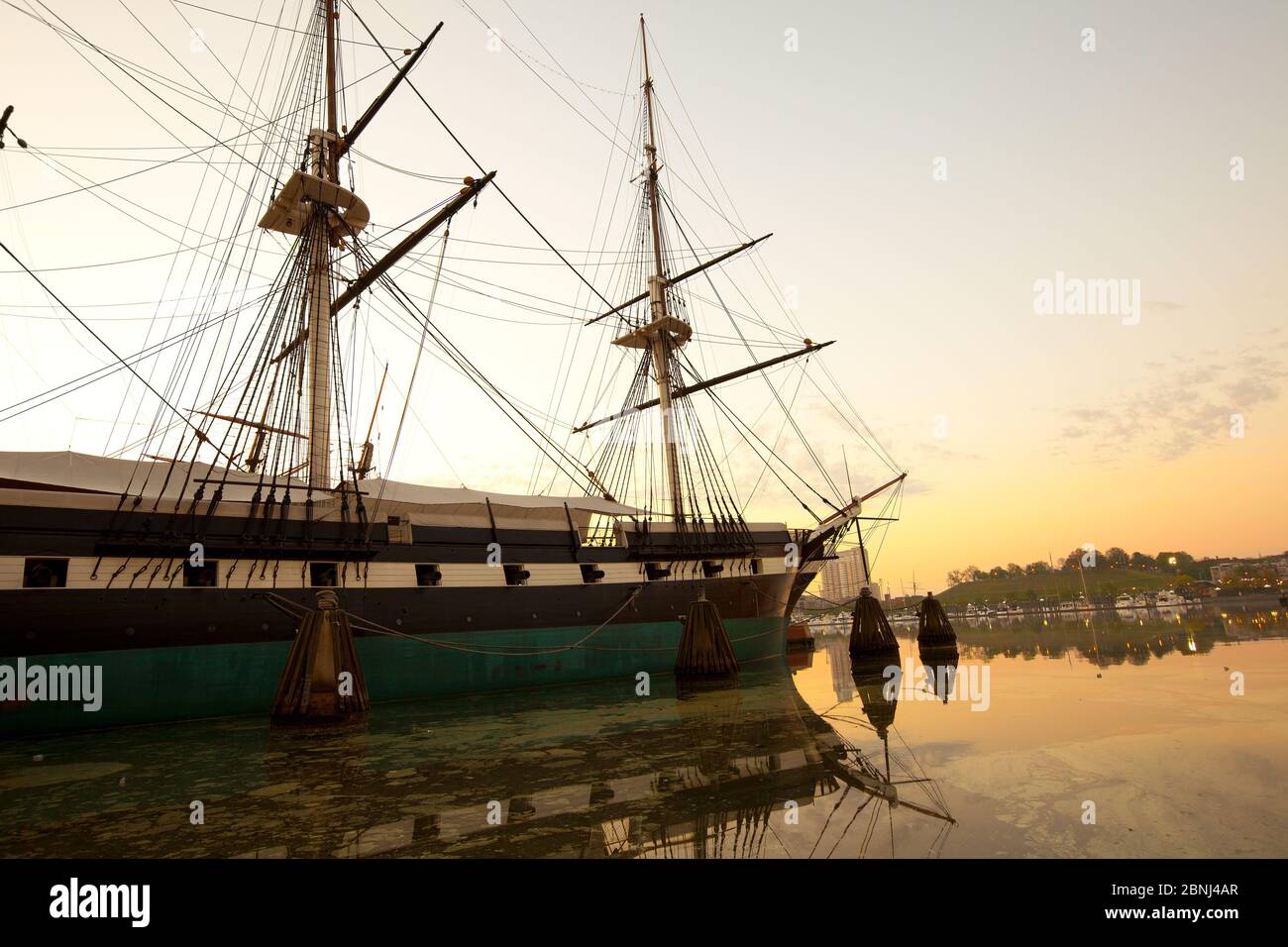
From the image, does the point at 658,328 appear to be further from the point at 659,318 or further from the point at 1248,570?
the point at 1248,570

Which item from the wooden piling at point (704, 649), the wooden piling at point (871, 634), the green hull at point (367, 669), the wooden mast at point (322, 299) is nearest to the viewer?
the green hull at point (367, 669)

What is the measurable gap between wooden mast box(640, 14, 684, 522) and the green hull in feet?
23.4

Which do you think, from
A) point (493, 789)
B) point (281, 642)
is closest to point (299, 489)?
point (281, 642)

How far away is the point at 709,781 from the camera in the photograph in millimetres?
6086

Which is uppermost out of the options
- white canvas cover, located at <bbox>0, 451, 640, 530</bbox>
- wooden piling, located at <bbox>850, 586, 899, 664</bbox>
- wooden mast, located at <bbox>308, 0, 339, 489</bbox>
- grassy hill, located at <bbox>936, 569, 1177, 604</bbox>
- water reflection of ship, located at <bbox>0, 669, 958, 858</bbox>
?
wooden mast, located at <bbox>308, 0, 339, 489</bbox>

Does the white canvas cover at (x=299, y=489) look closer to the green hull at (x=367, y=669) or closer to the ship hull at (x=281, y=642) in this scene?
the ship hull at (x=281, y=642)

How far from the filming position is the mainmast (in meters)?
25.8

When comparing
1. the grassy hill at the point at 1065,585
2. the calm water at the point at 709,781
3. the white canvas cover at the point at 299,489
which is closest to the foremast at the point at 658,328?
the white canvas cover at the point at 299,489

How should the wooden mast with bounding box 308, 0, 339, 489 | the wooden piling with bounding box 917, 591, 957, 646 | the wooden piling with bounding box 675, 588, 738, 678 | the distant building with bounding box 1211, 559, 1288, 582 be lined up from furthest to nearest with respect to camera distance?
the distant building with bounding box 1211, 559, 1288, 582, the wooden piling with bounding box 917, 591, 957, 646, the wooden mast with bounding box 308, 0, 339, 489, the wooden piling with bounding box 675, 588, 738, 678

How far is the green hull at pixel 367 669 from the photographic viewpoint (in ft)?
37.0

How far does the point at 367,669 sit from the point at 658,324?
1816 cm

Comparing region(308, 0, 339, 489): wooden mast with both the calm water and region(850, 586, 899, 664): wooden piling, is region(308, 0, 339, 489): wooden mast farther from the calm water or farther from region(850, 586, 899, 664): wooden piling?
region(850, 586, 899, 664): wooden piling

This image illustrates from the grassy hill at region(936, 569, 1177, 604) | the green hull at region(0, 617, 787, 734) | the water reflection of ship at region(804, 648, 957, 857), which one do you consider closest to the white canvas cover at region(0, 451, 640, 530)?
the green hull at region(0, 617, 787, 734)

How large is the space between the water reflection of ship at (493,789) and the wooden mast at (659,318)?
49.0 feet
